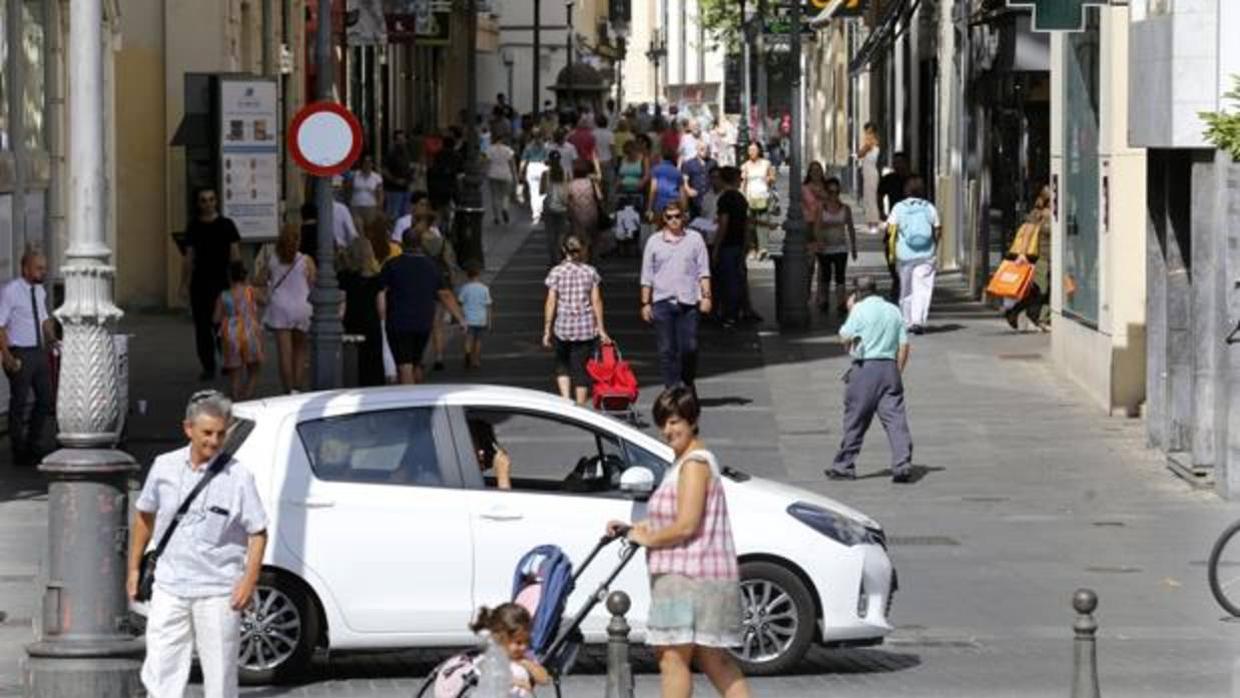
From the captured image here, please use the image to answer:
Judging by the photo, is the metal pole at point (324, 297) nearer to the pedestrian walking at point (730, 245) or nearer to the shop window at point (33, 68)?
the shop window at point (33, 68)

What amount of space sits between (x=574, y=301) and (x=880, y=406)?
332cm

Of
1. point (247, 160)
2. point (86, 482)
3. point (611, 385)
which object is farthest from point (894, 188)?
point (86, 482)

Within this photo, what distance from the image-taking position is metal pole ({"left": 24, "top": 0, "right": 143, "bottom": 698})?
43.6 feet

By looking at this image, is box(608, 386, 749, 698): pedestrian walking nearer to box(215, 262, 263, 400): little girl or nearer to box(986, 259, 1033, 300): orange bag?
box(215, 262, 263, 400): little girl

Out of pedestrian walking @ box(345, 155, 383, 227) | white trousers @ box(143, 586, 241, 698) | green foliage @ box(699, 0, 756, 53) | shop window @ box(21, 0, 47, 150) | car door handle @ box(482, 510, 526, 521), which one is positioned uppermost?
green foliage @ box(699, 0, 756, 53)

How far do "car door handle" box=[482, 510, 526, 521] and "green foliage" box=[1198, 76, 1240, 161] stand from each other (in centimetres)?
825

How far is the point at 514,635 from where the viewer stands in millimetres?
11031

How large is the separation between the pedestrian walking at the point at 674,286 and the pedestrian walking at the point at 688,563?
13.7 meters

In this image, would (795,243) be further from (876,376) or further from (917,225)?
(876,376)

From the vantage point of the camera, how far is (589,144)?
52.2 meters

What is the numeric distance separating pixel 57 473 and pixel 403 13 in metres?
42.1

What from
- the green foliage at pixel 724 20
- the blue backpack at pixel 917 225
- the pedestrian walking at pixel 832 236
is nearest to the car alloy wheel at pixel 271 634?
the blue backpack at pixel 917 225

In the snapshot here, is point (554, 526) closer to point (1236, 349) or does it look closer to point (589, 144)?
point (1236, 349)

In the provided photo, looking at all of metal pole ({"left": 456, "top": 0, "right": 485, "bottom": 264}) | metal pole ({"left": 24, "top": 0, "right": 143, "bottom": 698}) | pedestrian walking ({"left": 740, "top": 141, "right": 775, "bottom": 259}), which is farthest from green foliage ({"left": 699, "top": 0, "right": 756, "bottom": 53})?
metal pole ({"left": 24, "top": 0, "right": 143, "bottom": 698})
